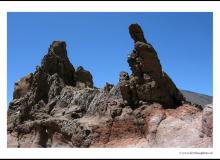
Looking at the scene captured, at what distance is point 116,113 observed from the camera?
35594 millimetres

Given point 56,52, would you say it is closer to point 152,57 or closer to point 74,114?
point 74,114

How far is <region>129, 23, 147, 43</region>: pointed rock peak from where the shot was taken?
36719 millimetres

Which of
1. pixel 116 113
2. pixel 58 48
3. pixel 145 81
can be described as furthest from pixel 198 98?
pixel 116 113

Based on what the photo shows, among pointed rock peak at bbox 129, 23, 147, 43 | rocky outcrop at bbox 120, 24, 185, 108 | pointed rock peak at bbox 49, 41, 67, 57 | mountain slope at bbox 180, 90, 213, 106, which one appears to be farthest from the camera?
mountain slope at bbox 180, 90, 213, 106

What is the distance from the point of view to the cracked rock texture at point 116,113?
3195 cm

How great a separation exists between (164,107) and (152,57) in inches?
171

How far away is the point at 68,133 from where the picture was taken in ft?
117

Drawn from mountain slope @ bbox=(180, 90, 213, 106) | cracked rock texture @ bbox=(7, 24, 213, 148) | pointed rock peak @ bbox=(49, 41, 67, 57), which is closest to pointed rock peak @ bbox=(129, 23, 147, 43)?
cracked rock texture @ bbox=(7, 24, 213, 148)

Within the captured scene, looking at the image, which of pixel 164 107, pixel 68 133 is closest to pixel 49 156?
pixel 68 133

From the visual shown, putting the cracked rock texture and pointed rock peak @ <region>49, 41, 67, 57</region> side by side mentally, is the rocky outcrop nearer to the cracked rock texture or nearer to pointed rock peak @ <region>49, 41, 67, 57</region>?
the cracked rock texture

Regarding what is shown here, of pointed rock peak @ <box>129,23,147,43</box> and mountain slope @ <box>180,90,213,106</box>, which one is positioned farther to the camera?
mountain slope @ <box>180,90,213,106</box>

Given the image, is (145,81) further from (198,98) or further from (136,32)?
(198,98)

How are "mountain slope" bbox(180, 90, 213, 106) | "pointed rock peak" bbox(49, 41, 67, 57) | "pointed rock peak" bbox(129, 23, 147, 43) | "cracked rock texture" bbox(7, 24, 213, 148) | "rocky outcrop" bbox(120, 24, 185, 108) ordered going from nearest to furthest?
1. "cracked rock texture" bbox(7, 24, 213, 148)
2. "rocky outcrop" bbox(120, 24, 185, 108)
3. "pointed rock peak" bbox(129, 23, 147, 43)
4. "pointed rock peak" bbox(49, 41, 67, 57)
5. "mountain slope" bbox(180, 90, 213, 106)

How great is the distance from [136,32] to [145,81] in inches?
175
